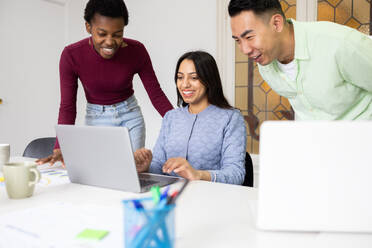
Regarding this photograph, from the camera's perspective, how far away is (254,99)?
316 centimetres

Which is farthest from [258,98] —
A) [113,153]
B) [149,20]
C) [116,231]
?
[116,231]

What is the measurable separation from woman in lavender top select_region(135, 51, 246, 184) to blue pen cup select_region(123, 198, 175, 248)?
860 millimetres

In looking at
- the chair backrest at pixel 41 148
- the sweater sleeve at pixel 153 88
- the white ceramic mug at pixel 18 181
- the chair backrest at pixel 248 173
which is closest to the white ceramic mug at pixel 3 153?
the white ceramic mug at pixel 18 181

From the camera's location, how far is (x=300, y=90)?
1391 mm

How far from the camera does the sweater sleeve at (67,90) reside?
5.82ft

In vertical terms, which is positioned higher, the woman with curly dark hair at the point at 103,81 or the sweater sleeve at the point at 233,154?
the woman with curly dark hair at the point at 103,81

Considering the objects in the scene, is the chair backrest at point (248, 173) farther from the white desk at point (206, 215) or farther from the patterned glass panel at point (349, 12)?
the patterned glass panel at point (349, 12)

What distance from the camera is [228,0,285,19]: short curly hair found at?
1293 millimetres

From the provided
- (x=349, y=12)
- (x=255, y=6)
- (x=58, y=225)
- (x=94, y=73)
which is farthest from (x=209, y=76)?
(x=349, y=12)

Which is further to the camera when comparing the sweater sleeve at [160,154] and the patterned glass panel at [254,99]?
the patterned glass panel at [254,99]

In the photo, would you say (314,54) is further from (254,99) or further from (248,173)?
(254,99)

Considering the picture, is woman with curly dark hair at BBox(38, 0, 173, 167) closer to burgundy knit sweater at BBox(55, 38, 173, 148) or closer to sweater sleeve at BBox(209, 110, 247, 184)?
burgundy knit sweater at BBox(55, 38, 173, 148)

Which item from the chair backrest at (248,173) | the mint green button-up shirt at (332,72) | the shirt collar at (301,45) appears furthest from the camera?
the chair backrest at (248,173)

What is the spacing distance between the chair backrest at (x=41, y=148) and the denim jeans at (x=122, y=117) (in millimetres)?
277
